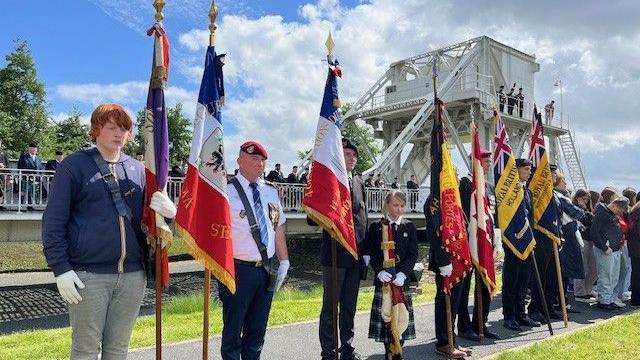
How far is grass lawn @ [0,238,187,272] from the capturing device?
2214 cm

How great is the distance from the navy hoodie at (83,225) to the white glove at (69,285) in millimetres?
37

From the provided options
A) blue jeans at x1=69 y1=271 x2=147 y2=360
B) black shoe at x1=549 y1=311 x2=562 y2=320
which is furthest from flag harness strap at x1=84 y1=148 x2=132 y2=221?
black shoe at x1=549 y1=311 x2=562 y2=320

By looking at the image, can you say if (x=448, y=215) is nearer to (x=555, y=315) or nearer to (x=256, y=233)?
(x=256, y=233)

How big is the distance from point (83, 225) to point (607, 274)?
885cm

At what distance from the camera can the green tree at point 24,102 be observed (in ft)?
110

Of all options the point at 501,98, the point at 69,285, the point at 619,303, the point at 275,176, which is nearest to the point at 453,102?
the point at 501,98

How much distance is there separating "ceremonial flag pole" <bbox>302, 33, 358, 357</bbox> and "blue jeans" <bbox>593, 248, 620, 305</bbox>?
20.2 feet

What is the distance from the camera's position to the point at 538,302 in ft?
27.1

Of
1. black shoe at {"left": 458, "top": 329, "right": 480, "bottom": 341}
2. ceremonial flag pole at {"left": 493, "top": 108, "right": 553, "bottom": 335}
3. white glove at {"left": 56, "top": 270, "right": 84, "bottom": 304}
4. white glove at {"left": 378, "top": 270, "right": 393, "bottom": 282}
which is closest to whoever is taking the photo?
white glove at {"left": 56, "top": 270, "right": 84, "bottom": 304}

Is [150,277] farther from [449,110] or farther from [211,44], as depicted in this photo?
[449,110]

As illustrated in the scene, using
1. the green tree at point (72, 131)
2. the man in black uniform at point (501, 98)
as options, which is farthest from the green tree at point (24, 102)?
the man in black uniform at point (501, 98)

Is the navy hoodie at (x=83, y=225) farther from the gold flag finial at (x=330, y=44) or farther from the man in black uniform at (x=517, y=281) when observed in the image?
the man in black uniform at (x=517, y=281)

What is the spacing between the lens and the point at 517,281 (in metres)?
7.51

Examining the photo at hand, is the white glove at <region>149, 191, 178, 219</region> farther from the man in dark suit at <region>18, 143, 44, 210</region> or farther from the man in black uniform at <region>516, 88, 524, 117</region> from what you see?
the man in black uniform at <region>516, 88, 524, 117</region>
